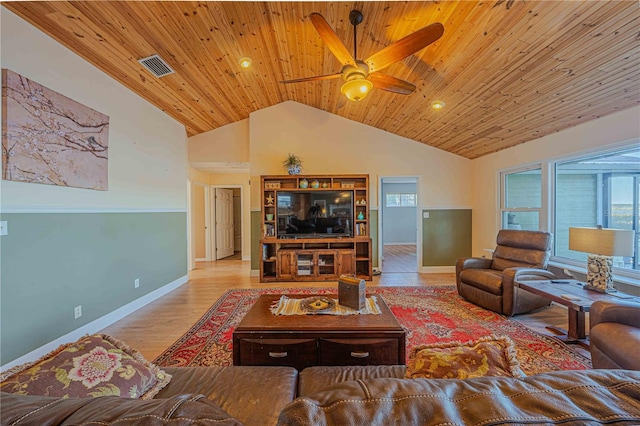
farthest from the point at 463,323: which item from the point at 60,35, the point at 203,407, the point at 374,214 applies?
the point at 60,35

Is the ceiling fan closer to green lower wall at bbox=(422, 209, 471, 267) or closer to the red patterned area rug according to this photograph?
the red patterned area rug

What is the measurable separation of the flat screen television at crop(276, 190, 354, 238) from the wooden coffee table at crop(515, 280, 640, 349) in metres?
2.89

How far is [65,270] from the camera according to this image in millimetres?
2496

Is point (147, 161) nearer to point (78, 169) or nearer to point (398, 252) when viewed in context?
point (78, 169)

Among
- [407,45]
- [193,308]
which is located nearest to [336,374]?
[407,45]

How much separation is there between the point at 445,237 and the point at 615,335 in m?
3.73

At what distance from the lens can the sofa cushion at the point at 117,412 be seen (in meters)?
0.46

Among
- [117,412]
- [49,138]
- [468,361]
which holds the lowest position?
[468,361]

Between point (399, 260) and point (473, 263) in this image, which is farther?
point (399, 260)

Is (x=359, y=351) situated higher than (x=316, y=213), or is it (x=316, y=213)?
(x=316, y=213)

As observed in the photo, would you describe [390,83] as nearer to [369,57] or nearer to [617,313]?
[369,57]

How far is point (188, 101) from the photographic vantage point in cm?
395

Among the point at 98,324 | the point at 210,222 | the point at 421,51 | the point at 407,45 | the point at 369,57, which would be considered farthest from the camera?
the point at 210,222

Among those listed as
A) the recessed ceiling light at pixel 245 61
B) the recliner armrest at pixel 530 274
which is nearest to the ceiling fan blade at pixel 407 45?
the recessed ceiling light at pixel 245 61
